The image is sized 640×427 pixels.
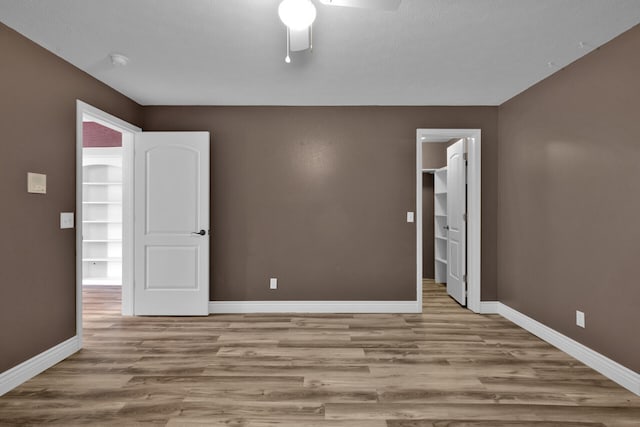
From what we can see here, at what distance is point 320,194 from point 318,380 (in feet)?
7.36

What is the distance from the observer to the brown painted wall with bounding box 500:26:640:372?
256cm

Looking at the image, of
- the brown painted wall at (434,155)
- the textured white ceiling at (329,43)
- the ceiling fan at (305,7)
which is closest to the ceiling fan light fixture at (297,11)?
the ceiling fan at (305,7)

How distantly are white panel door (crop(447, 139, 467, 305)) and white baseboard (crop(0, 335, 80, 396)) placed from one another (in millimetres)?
4056

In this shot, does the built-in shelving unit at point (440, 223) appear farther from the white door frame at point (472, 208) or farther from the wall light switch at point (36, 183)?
the wall light switch at point (36, 183)

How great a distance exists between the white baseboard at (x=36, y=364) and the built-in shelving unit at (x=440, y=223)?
5044 mm

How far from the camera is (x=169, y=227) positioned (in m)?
4.23

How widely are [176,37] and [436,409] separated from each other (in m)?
2.99

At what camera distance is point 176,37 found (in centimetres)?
266

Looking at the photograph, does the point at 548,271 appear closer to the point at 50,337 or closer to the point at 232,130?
the point at 232,130

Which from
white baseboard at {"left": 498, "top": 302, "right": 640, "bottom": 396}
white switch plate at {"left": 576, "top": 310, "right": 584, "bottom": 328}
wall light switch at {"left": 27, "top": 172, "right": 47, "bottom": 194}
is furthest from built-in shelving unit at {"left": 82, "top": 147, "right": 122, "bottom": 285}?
white switch plate at {"left": 576, "top": 310, "right": 584, "bottom": 328}

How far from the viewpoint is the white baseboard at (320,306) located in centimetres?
436

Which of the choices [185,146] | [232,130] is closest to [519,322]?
[232,130]

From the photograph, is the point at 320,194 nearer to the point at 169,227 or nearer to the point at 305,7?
the point at 169,227

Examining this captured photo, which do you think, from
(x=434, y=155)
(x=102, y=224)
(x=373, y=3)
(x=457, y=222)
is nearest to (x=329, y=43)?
(x=373, y=3)
